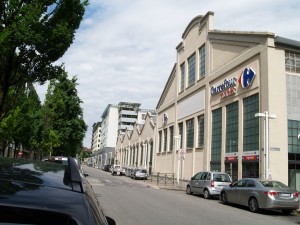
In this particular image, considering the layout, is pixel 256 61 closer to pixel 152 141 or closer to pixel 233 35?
pixel 233 35

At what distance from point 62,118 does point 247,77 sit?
81.3 feet

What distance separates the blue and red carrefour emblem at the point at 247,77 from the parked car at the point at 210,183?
27.0 feet

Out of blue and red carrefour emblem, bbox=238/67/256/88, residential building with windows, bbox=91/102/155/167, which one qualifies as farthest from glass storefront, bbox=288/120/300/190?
residential building with windows, bbox=91/102/155/167

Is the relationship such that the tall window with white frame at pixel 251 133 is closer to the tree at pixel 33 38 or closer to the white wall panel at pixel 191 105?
the white wall panel at pixel 191 105

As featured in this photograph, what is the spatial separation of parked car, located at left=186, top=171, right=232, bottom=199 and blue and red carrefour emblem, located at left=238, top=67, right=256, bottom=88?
324 inches

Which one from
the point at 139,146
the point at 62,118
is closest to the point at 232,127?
the point at 62,118

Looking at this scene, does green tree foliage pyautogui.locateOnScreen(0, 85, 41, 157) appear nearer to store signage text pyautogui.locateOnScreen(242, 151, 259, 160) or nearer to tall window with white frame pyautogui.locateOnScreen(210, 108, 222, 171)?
tall window with white frame pyautogui.locateOnScreen(210, 108, 222, 171)

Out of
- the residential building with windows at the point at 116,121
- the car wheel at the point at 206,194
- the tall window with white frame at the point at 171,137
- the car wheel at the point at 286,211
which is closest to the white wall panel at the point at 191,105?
the tall window with white frame at the point at 171,137

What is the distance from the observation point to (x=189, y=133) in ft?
135

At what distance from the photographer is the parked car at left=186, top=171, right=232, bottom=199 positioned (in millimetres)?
22422

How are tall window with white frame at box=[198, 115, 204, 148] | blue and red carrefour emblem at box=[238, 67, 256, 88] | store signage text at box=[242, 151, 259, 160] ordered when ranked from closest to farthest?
A: store signage text at box=[242, 151, 259, 160] → blue and red carrefour emblem at box=[238, 67, 256, 88] → tall window with white frame at box=[198, 115, 204, 148]

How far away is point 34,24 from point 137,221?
22.7ft

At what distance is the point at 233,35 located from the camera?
32250 mm

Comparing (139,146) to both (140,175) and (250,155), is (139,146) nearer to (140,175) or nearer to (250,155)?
(140,175)
